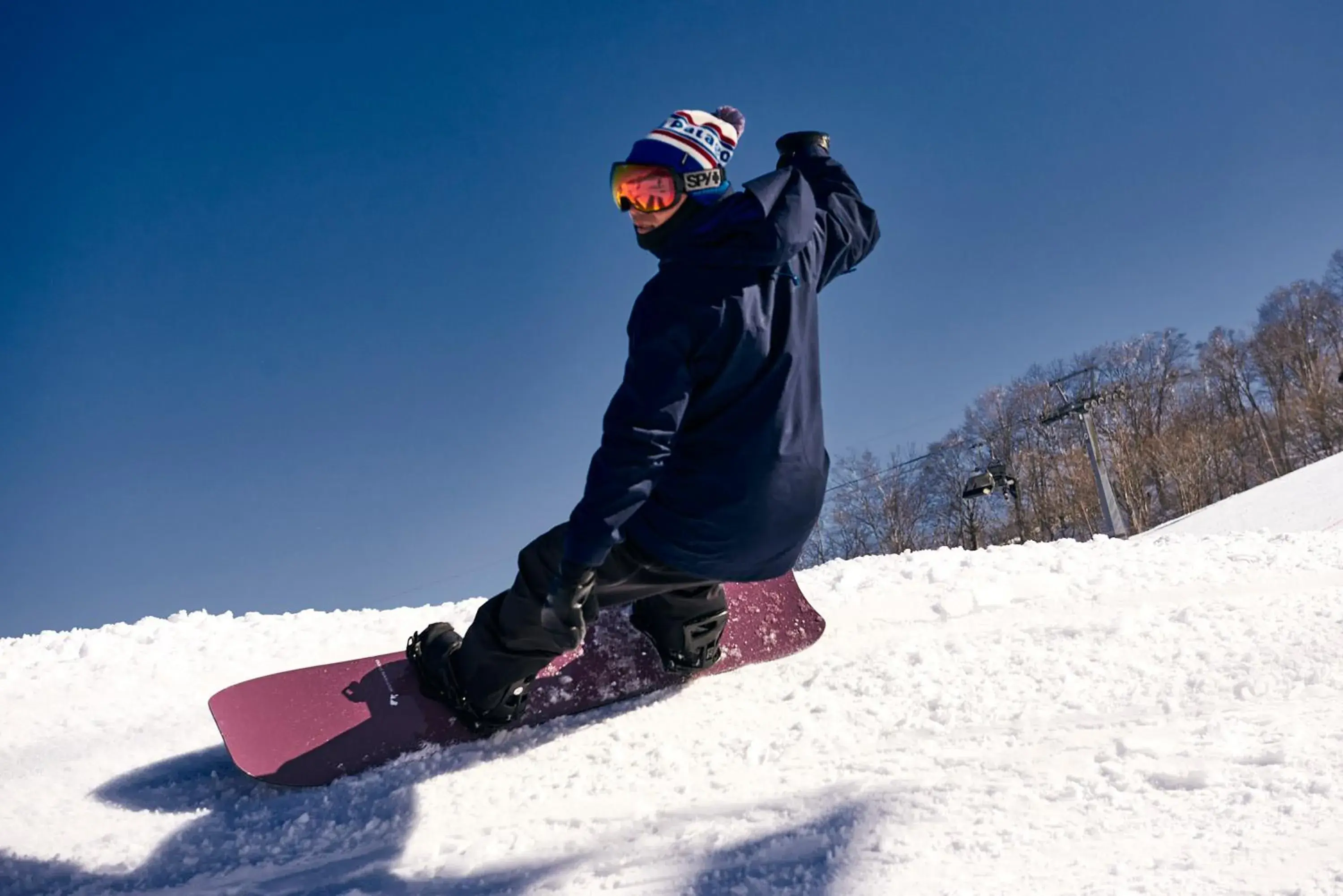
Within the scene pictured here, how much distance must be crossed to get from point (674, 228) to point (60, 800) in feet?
8.31

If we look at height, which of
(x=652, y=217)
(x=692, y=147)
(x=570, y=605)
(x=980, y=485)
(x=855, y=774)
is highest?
(x=980, y=485)

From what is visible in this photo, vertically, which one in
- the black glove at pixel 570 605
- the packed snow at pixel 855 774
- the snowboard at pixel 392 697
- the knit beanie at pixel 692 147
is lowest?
the packed snow at pixel 855 774

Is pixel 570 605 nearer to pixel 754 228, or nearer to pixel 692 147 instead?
pixel 754 228

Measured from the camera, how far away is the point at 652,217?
229cm

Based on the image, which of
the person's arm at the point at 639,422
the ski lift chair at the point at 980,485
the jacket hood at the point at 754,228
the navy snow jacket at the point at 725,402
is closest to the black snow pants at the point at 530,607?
the navy snow jacket at the point at 725,402

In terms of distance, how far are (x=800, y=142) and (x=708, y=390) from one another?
0.94m

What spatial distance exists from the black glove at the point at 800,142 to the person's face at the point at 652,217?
53cm

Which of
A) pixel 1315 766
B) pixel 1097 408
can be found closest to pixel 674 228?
pixel 1315 766

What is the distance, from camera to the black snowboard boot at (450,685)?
9.35 feet

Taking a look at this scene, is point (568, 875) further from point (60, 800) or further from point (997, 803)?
point (60, 800)

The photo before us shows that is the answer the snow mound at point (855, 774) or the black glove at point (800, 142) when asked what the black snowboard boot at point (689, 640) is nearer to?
the snow mound at point (855, 774)

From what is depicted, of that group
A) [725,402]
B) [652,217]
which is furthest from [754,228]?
[725,402]

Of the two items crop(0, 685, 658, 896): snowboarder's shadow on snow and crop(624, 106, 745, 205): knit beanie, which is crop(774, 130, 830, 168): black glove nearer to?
crop(624, 106, 745, 205): knit beanie

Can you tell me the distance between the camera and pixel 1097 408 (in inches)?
1451
